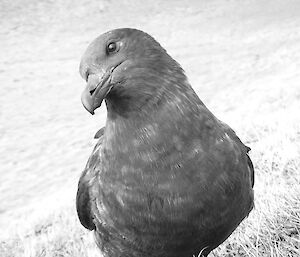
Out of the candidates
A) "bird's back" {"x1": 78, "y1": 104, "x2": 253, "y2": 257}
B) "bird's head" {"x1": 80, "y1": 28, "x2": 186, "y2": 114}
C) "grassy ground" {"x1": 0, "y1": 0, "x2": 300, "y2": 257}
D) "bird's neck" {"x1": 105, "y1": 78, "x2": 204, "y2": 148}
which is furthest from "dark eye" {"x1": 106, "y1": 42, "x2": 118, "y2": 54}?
"grassy ground" {"x1": 0, "y1": 0, "x2": 300, "y2": 257}

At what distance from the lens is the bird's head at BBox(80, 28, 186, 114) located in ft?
9.11

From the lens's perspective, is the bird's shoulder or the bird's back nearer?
the bird's back

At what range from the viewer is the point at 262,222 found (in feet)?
11.1

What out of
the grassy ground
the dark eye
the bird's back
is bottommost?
the grassy ground

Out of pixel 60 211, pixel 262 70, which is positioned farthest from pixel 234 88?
pixel 60 211

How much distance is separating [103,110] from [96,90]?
901cm

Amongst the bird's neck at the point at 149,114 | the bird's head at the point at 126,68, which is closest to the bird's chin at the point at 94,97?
the bird's head at the point at 126,68

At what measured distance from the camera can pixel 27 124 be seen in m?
11.4

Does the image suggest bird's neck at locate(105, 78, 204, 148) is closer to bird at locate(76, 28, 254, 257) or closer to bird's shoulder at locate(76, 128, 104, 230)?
bird at locate(76, 28, 254, 257)

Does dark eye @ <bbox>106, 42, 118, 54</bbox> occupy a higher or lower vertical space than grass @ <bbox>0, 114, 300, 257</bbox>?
higher

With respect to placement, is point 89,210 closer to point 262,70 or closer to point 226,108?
point 226,108

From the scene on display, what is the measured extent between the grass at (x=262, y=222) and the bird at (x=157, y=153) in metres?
0.37

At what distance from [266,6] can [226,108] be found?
1098 cm

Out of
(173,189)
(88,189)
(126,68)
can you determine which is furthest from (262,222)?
(126,68)
